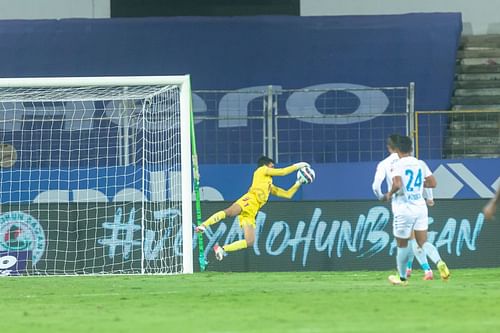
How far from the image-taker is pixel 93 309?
11812mm

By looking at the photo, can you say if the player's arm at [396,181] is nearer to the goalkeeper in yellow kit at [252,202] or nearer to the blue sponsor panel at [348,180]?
the goalkeeper in yellow kit at [252,202]

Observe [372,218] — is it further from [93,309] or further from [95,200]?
[93,309]

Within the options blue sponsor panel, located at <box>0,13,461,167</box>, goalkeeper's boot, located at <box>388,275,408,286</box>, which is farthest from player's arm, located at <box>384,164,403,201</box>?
blue sponsor panel, located at <box>0,13,461,167</box>

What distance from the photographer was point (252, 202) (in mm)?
21594

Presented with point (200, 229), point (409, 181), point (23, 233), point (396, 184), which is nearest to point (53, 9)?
point (23, 233)

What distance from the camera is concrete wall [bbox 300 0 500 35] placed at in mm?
28734

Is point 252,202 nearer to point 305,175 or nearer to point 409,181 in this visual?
point 305,175

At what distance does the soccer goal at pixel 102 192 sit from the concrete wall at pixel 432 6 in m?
7.81

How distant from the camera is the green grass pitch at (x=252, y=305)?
9891 mm

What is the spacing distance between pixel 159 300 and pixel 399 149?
4082 millimetres

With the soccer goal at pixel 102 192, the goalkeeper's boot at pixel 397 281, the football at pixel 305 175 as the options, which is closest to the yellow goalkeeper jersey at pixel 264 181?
the football at pixel 305 175

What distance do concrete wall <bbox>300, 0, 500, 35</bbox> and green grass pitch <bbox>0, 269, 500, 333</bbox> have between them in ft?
41.8

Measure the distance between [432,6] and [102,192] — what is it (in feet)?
33.2

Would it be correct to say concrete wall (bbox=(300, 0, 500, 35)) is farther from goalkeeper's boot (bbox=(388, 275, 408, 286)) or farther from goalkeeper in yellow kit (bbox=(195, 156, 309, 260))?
goalkeeper's boot (bbox=(388, 275, 408, 286))
